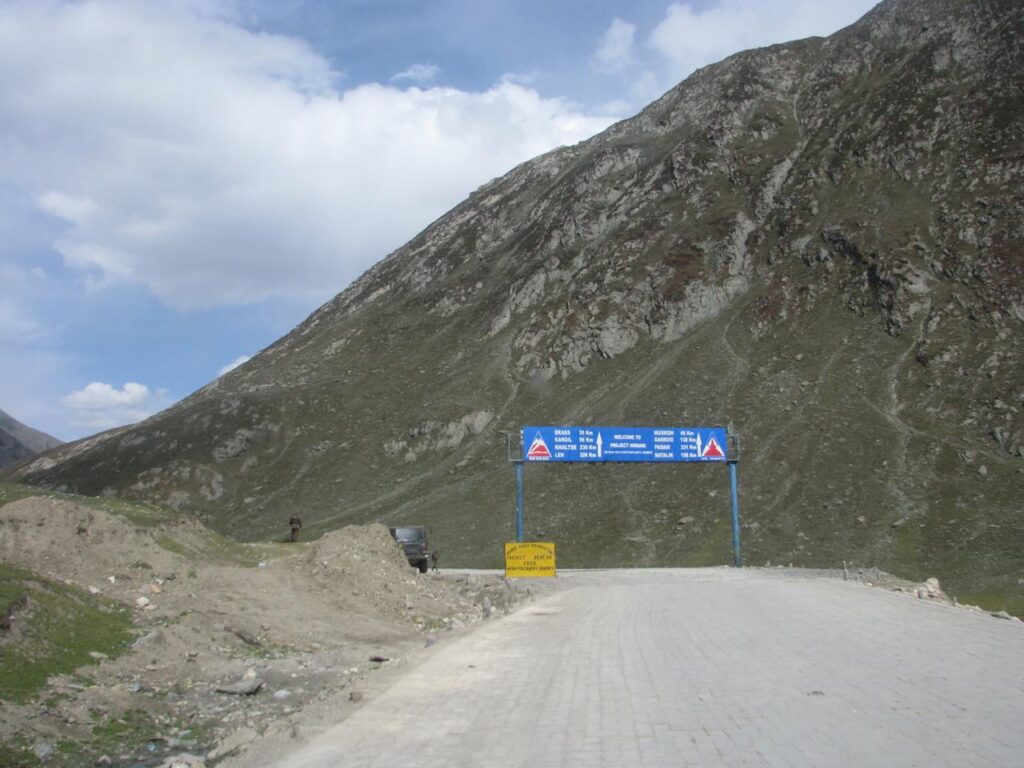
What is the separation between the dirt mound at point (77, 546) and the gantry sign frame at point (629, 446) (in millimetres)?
26880

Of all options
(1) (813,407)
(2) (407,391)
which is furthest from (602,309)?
(1) (813,407)

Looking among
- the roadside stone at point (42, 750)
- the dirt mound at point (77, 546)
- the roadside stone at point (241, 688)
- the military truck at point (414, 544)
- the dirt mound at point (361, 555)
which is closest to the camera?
the roadside stone at point (42, 750)

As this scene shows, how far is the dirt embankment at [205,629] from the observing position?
361 inches

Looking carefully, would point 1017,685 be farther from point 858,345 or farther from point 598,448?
point 858,345

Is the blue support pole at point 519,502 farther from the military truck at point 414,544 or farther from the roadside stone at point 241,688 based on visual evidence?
the roadside stone at point 241,688

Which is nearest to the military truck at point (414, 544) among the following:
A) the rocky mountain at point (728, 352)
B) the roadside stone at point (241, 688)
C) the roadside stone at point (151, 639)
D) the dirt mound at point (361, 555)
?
the dirt mound at point (361, 555)

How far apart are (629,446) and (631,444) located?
149 mm

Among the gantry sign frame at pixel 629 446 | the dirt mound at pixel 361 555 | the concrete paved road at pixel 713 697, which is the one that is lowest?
the concrete paved road at pixel 713 697

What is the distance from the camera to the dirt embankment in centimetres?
916

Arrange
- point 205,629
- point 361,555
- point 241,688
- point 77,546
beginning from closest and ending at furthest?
point 241,688 < point 205,629 < point 77,546 < point 361,555

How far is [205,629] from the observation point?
47.0ft

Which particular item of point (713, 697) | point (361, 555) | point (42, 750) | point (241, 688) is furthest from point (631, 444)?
point (42, 750)

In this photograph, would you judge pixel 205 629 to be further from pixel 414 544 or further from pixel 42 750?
pixel 414 544

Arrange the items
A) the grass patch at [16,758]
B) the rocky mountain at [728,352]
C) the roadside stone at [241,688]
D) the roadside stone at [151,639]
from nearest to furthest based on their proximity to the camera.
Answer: the grass patch at [16,758] < the roadside stone at [241,688] < the roadside stone at [151,639] < the rocky mountain at [728,352]
